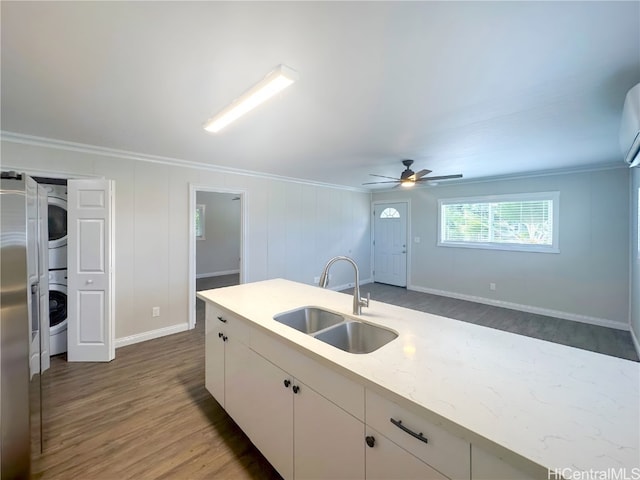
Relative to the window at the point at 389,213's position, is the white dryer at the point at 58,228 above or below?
below

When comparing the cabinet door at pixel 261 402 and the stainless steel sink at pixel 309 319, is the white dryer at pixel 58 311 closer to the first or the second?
the cabinet door at pixel 261 402

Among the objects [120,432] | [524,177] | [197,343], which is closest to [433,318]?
[120,432]

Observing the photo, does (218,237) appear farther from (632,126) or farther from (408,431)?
(632,126)

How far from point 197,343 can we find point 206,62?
3.13 metres

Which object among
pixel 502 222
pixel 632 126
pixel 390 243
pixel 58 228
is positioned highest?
pixel 632 126

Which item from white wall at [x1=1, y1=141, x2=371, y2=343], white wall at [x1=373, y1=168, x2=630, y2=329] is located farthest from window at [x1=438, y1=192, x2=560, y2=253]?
white wall at [x1=1, y1=141, x2=371, y2=343]

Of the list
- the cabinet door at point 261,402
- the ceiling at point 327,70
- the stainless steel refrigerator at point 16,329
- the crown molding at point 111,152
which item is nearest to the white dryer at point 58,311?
the crown molding at point 111,152

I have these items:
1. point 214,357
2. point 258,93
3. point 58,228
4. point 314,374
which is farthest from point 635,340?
point 58,228

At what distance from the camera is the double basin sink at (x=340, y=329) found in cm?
165

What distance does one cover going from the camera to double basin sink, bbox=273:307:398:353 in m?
1.65

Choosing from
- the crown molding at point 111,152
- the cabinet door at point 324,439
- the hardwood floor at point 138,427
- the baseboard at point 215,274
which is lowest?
the hardwood floor at point 138,427

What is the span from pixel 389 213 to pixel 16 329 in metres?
6.42

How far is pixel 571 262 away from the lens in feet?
14.3

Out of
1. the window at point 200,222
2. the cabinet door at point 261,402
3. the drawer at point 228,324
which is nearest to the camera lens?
the cabinet door at point 261,402
